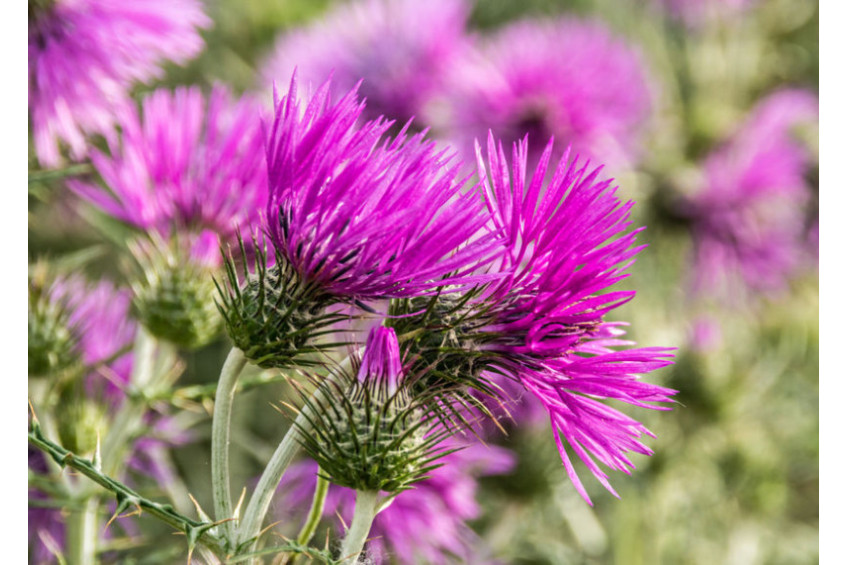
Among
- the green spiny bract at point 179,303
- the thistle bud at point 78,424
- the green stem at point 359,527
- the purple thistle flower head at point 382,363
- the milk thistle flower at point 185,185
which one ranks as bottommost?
the green stem at point 359,527

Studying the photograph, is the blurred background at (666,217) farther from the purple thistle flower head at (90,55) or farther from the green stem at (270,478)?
the green stem at (270,478)

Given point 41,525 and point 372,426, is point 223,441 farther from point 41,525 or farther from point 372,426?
point 41,525

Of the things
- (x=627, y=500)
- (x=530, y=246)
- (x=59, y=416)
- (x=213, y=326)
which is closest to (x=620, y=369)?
(x=530, y=246)

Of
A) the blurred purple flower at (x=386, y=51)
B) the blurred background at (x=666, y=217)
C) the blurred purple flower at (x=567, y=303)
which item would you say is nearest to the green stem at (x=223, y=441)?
the blurred purple flower at (x=567, y=303)

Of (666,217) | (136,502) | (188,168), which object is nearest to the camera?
(136,502)

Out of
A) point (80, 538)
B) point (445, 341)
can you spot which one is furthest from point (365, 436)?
point (80, 538)

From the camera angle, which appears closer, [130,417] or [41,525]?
[130,417]
